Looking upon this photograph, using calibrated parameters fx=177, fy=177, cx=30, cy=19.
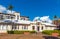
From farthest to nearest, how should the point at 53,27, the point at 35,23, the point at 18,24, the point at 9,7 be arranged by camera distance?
the point at 9,7 → the point at 53,27 → the point at 35,23 → the point at 18,24

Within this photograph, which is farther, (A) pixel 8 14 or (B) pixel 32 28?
(A) pixel 8 14

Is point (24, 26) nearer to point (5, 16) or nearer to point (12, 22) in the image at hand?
point (12, 22)

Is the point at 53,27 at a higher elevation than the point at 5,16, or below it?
below

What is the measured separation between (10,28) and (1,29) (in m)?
3.14

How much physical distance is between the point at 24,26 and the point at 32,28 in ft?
10.2

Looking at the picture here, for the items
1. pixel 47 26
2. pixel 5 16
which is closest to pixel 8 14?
pixel 5 16

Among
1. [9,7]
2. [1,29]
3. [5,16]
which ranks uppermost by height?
[9,7]

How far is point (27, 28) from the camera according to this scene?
57312 millimetres

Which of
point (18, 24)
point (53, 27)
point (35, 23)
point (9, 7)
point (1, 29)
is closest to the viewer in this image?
point (1, 29)

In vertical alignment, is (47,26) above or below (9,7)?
below

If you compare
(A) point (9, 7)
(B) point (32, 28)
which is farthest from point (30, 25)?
(A) point (9, 7)

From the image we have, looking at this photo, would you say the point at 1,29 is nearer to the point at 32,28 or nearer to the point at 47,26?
the point at 32,28

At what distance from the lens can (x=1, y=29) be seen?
2053 inches

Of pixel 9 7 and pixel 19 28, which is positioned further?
pixel 9 7
